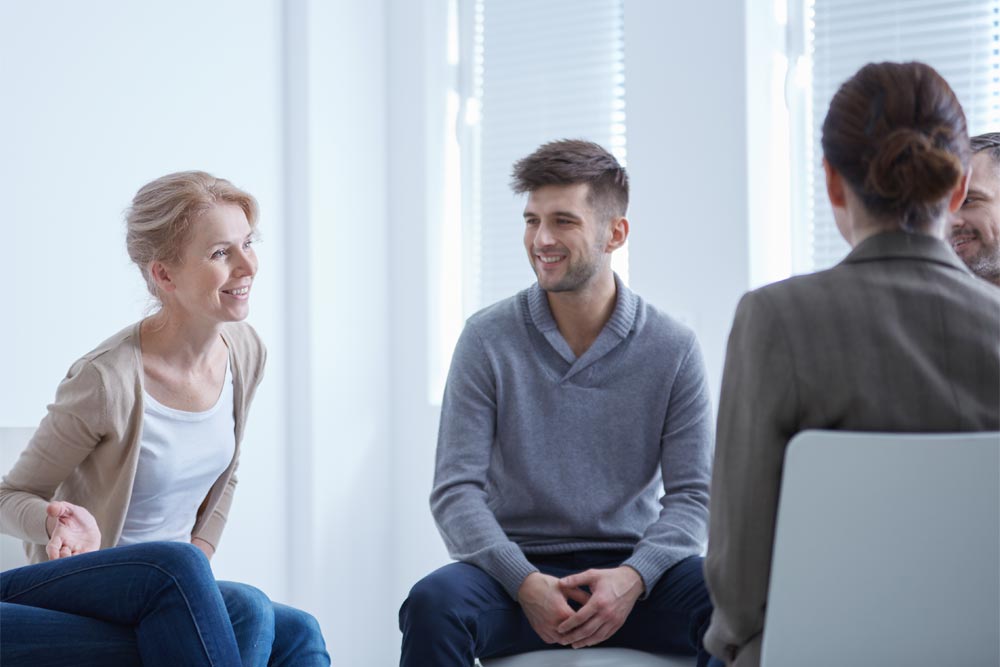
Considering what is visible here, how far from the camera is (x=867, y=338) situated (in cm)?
121

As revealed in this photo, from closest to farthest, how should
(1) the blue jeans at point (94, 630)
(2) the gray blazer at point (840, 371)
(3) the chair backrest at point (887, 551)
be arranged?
(3) the chair backrest at point (887, 551) < (2) the gray blazer at point (840, 371) < (1) the blue jeans at point (94, 630)

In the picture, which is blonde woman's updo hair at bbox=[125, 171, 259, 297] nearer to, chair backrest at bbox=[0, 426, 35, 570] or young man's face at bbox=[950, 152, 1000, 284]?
chair backrest at bbox=[0, 426, 35, 570]

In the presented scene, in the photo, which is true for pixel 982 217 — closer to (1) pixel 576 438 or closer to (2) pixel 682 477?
(2) pixel 682 477

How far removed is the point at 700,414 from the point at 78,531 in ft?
4.22

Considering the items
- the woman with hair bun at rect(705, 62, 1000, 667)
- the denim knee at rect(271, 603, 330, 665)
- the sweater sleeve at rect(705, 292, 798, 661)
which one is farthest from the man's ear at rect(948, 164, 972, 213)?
the denim knee at rect(271, 603, 330, 665)

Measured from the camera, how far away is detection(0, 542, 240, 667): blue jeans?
5.48ft

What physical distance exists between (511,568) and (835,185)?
3.40ft

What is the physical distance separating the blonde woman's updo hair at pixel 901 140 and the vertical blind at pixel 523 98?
2270 mm

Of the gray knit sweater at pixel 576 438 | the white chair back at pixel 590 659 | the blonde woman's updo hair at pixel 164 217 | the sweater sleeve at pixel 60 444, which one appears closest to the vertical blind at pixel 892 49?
the gray knit sweater at pixel 576 438

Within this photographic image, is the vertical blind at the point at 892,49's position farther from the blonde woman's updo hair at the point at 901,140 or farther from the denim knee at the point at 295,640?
the denim knee at the point at 295,640

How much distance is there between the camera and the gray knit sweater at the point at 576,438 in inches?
87.2

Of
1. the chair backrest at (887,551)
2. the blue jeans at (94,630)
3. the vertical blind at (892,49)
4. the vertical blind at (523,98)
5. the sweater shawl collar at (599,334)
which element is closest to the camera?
the chair backrest at (887,551)

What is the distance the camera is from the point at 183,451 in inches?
82.3

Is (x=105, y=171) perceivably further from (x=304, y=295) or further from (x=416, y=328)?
(x=416, y=328)
